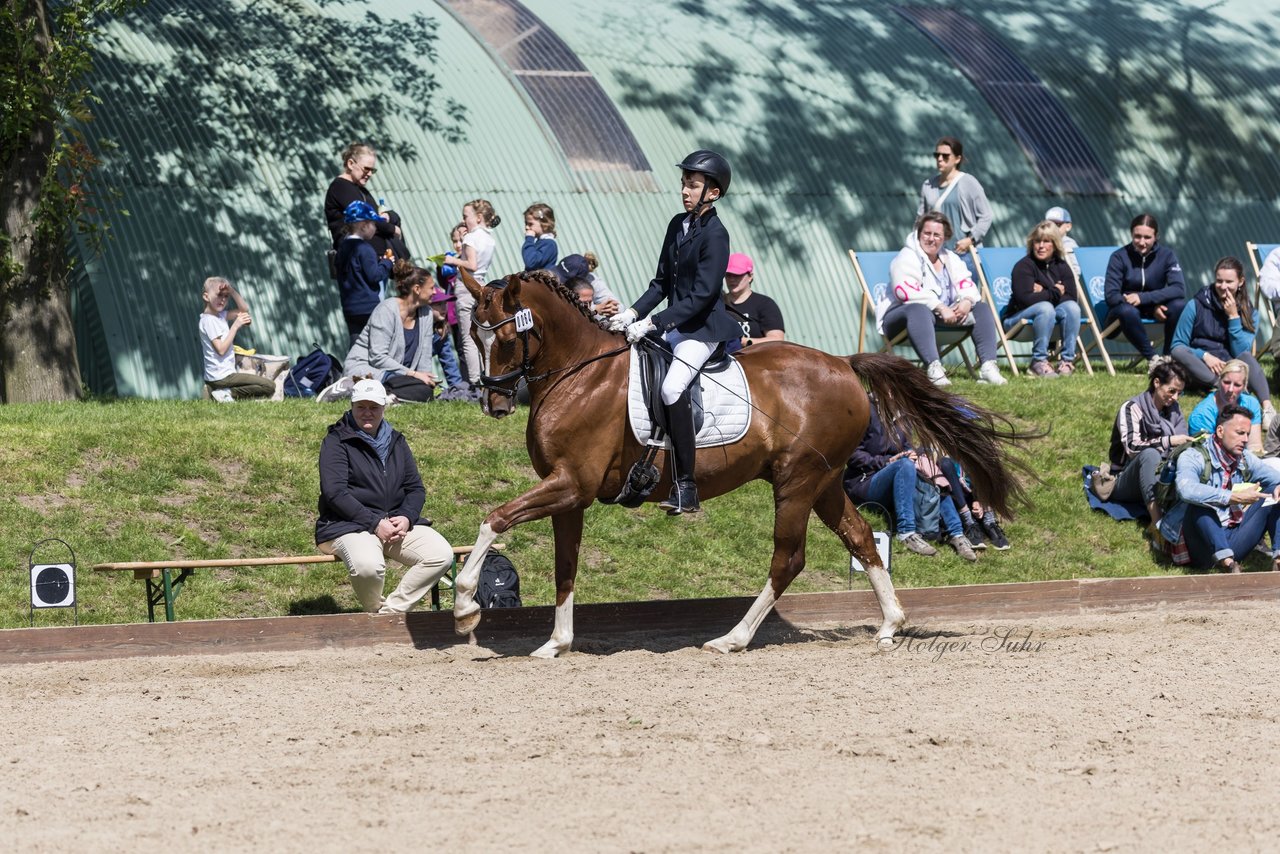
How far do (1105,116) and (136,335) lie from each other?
1059 centimetres

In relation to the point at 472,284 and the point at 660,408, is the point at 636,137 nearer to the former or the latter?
the point at 660,408

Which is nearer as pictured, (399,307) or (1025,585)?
(1025,585)

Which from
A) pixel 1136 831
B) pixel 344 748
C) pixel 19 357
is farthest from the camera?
pixel 19 357

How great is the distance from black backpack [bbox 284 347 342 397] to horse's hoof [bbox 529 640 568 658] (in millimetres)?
5474

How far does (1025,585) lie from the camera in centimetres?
969

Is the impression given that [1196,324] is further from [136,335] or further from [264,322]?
[136,335]

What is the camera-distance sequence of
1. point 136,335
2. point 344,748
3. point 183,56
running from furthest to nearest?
point 183,56 < point 136,335 < point 344,748

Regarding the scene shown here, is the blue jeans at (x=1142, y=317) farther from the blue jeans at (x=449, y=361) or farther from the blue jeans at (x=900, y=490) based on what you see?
the blue jeans at (x=449, y=361)

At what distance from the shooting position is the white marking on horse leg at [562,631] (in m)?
8.40

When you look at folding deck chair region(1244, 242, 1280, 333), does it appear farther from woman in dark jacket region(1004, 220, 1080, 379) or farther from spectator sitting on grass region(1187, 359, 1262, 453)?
spectator sitting on grass region(1187, 359, 1262, 453)

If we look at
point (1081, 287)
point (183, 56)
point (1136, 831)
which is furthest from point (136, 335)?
point (1136, 831)

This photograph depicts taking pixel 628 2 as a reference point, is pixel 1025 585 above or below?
below

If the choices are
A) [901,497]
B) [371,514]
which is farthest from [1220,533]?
[371,514]
